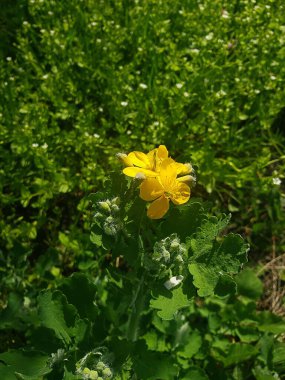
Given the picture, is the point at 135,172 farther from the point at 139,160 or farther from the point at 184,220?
the point at 184,220

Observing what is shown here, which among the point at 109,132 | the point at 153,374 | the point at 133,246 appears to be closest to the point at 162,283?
the point at 133,246

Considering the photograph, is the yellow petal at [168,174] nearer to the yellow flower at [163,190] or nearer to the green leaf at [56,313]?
the yellow flower at [163,190]

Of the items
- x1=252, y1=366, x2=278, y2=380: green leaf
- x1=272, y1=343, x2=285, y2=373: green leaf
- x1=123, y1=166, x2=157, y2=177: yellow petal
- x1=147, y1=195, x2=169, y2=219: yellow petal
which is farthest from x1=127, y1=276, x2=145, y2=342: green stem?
x1=272, y1=343, x2=285, y2=373: green leaf

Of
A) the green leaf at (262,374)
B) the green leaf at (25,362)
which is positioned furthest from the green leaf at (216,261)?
the green leaf at (262,374)

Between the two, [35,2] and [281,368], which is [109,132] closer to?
[35,2]

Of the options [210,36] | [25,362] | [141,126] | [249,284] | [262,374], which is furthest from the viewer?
[210,36]

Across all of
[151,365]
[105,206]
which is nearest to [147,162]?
[105,206]

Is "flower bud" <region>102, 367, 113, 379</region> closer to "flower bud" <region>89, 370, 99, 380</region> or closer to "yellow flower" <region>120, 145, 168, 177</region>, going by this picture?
"flower bud" <region>89, 370, 99, 380</region>
